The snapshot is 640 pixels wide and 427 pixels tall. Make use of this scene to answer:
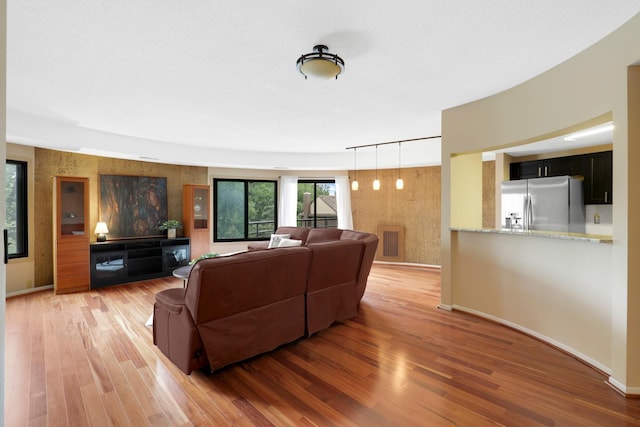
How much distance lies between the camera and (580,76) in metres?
2.45

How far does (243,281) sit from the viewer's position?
242 cm

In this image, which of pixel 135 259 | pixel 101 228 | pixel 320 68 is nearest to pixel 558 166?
pixel 320 68

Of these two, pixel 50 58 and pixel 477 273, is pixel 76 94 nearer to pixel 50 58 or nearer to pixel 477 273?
pixel 50 58

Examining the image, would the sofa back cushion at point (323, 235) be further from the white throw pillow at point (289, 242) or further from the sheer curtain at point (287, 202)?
the sheer curtain at point (287, 202)

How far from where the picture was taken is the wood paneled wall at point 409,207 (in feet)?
21.3

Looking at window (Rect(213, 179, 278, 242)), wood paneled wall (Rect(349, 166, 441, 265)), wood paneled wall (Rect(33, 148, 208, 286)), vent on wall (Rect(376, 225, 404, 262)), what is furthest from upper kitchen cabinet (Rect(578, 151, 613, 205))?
wood paneled wall (Rect(33, 148, 208, 286))

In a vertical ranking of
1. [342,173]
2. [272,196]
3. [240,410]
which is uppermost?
[342,173]

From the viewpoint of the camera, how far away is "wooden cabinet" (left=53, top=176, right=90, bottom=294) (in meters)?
4.60

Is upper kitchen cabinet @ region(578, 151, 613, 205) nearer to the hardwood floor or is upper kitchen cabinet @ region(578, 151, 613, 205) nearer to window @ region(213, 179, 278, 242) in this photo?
the hardwood floor

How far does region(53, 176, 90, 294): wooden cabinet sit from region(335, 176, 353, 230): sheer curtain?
4.98 m

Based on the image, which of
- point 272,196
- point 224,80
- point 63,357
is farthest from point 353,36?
point 272,196

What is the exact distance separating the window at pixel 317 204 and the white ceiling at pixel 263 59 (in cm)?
305

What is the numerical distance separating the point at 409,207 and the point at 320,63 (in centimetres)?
507

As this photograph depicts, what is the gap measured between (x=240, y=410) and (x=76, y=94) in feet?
11.7
